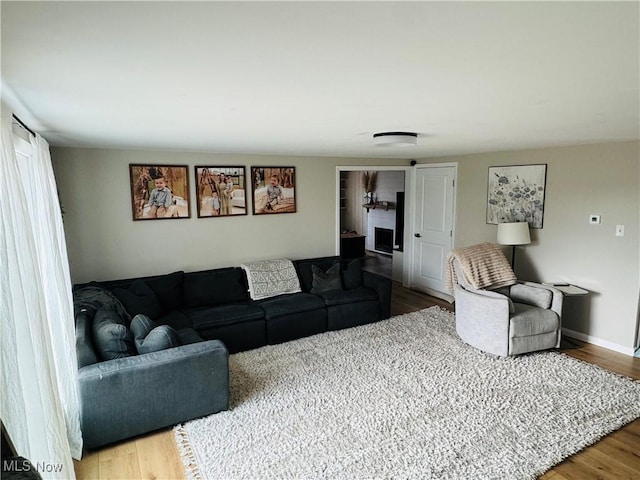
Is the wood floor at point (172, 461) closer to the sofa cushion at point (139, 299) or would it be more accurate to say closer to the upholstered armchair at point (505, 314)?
the upholstered armchair at point (505, 314)

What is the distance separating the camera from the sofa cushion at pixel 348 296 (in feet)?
14.8

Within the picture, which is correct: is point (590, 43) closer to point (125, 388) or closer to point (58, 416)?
point (58, 416)

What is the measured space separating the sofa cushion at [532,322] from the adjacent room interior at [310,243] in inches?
1.2

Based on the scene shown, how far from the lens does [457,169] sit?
541 cm

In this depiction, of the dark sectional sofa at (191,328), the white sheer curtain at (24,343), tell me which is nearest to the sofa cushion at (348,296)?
the dark sectional sofa at (191,328)

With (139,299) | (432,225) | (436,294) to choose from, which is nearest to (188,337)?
(139,299)

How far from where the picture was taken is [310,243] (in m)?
5.42

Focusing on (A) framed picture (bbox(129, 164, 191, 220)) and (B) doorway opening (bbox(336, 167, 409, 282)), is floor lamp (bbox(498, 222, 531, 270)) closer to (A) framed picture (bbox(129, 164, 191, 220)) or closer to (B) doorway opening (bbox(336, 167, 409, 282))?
(B) doorway opening (bbox(336, 167, 409, 282))

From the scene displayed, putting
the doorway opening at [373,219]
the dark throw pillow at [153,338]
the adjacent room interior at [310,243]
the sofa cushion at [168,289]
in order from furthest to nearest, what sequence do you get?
the doorway opening at [373,219], the sofa cushion at [168,289], the dark throw pillow at [153,338], the adjacent room interior at [310,243]

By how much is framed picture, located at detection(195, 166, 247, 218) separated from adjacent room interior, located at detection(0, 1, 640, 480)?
0.11 ft

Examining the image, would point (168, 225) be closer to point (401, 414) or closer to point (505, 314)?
point (401, 414)

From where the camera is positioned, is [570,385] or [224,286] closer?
[570,385]

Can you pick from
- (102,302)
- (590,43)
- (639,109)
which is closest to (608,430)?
(639,109)

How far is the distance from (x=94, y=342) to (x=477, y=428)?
2.75 m
